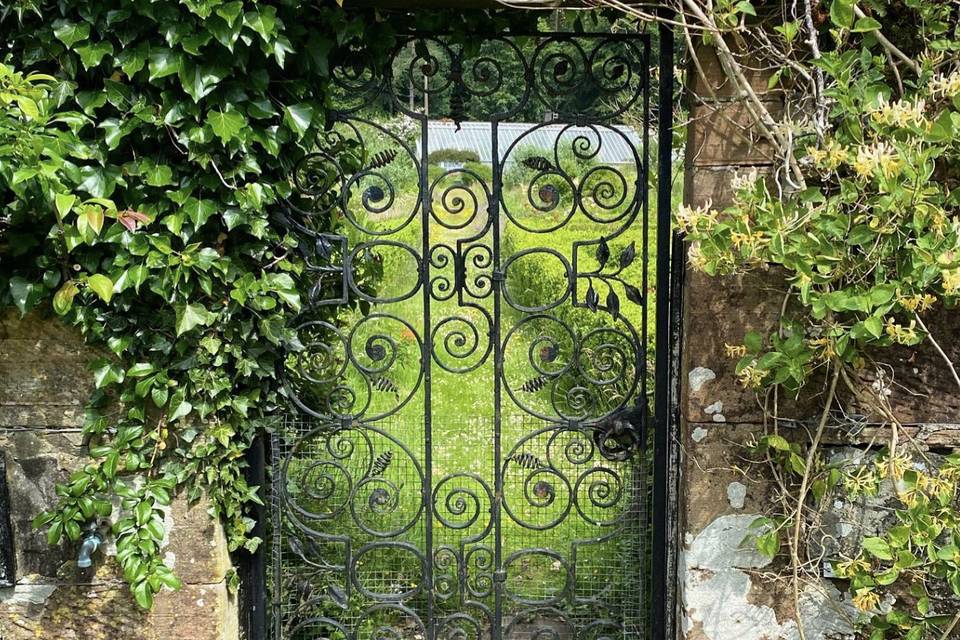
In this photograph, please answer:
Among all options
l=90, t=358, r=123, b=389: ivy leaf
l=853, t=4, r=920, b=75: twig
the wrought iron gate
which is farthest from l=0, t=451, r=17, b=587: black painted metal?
l=853, t=4, r=920, b=75: twig

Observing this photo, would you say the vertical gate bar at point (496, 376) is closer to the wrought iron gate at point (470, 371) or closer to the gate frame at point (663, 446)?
the wrought iron gate at point (470, 371)

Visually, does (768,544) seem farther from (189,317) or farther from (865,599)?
(189,317)

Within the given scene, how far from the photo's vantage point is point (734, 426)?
101 inches

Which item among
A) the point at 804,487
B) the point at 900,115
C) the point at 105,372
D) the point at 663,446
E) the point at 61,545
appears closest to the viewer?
the point at 900,115

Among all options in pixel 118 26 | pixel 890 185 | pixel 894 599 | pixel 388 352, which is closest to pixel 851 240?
pixel 890 185

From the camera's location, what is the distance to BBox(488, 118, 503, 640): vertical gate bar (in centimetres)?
266

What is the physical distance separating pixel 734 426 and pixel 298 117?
160cm

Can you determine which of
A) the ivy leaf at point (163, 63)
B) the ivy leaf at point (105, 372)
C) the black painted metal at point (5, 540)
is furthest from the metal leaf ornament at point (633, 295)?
the black painted metal at point (5, 540)

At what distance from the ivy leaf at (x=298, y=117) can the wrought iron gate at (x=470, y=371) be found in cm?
17

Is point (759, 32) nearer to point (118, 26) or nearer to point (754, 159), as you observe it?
point (754, 159)

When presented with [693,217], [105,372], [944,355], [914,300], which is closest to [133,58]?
[105,372]

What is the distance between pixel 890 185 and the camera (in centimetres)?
206

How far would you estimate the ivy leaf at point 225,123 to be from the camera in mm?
2354

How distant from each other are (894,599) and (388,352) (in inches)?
71.1
